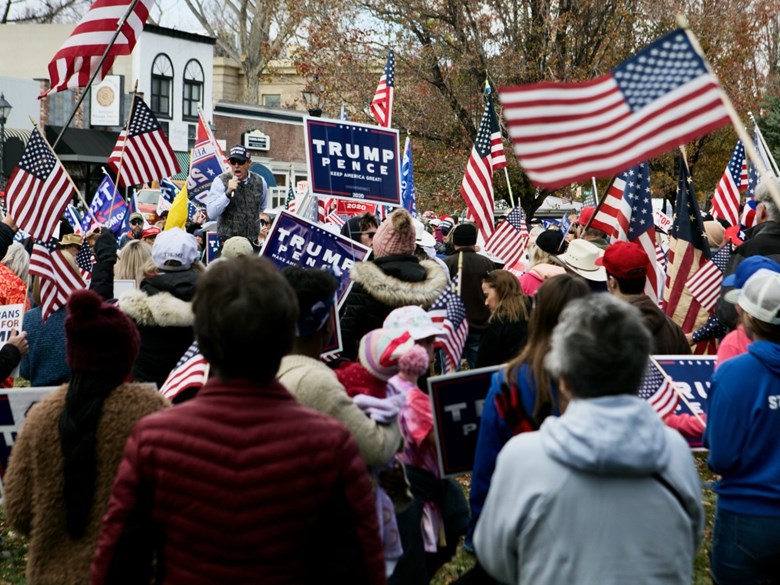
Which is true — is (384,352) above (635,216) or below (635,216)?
below

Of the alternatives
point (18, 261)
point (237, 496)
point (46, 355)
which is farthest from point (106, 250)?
point (237, 496)

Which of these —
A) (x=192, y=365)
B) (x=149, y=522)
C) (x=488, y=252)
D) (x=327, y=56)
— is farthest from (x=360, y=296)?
(x=327, y=56)

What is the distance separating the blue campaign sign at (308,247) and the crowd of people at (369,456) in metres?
1.44

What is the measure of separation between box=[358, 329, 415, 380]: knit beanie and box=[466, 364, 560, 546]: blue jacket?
1.95 feet

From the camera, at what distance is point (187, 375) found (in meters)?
5.89

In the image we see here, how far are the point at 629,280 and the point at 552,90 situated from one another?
2.25 meters

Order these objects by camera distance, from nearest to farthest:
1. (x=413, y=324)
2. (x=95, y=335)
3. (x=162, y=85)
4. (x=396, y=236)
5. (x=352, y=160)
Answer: (x=95, y=335) < (x=413, y=324) < (x=396, y=236) < (x=352, y=160) < (x=162, y=85)

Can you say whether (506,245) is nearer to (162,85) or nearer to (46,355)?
(46,355)

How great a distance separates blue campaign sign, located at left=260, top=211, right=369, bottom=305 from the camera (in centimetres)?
737

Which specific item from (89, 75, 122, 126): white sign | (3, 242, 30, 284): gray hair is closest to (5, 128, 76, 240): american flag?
(3, 242, 30, 284): gray hair

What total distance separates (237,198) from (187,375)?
17.7 feet

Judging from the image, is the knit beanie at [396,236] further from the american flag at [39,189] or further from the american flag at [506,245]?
the american flag at [506,245]

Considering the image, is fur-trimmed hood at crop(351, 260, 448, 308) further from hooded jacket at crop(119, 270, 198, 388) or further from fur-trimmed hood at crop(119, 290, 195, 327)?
fur-trimmed hood at crop(119, 290, 195, 327)

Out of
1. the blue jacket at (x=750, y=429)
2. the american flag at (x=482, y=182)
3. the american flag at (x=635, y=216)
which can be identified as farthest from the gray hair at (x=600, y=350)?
the american flag at (x=482, y=182)
